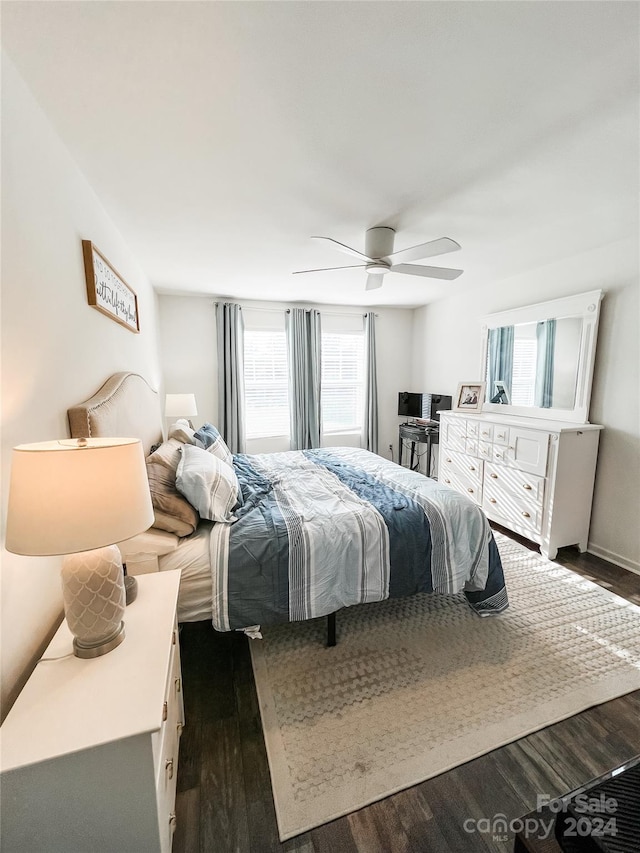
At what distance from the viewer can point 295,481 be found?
2619 millimetres

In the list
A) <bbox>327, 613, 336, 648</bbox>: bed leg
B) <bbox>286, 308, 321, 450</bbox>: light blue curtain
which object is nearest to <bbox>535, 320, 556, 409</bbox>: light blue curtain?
<bbox>286, 308, 321, 450</bbox>: light blue curtain

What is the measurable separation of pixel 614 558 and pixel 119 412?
3.81 m

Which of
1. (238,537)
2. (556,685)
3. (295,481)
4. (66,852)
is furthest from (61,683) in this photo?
(556,685)

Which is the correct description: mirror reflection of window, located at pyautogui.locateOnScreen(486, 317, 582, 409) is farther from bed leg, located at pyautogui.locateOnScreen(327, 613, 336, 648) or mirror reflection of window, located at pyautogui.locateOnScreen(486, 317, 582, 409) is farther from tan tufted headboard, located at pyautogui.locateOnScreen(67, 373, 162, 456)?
tan tufted headboard, located at pyautogui.locateOnScreen(67, 373, 162, 456)

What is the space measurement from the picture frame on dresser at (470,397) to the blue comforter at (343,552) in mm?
1875

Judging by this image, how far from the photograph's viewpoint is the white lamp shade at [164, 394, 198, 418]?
3.63m

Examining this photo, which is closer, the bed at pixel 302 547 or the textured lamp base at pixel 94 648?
the textured lamp base at pixel 94 648

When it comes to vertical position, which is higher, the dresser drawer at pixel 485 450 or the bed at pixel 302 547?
the dresser drawer at pixel 485 450

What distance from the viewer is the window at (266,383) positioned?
4.67 m

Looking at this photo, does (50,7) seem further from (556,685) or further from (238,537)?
(556,685)

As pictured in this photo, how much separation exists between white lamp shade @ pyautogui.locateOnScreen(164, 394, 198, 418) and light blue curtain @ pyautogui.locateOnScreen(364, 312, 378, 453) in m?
2.52

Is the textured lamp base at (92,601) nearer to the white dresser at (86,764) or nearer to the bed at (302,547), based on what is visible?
the white dresser at (86,764)

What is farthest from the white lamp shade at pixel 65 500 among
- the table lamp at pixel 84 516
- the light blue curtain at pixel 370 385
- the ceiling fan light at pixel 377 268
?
the light blue curtain at pixel 370 385

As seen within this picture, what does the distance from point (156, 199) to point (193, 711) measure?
2677mm
